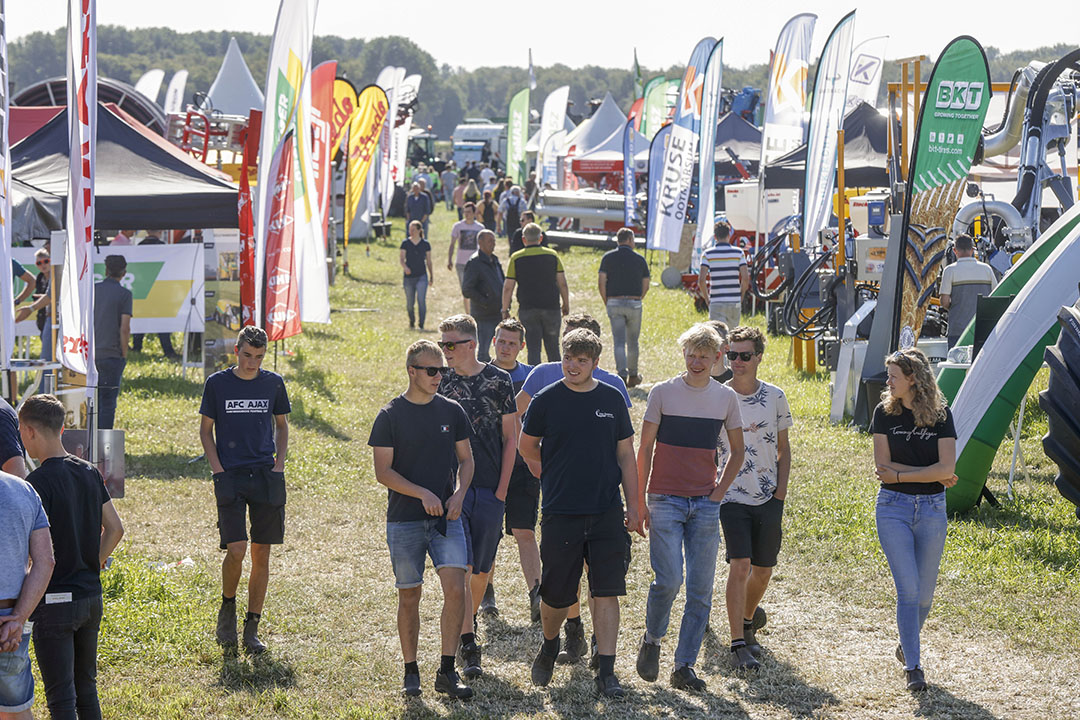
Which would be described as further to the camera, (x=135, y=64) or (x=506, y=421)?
(x=135, y=64)

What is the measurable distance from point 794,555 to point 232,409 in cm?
384

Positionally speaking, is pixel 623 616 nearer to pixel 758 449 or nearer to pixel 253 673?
pixel 758 449

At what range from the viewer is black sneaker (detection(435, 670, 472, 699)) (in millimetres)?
5555

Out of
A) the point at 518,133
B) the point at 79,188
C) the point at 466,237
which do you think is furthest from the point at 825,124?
the point at 518,133

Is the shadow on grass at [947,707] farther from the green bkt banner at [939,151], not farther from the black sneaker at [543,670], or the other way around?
the green bkt banner at [939,151]

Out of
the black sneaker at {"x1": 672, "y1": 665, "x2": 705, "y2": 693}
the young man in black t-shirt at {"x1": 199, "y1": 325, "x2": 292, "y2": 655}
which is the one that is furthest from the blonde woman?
the young man in black t-shirt at {"x1": 199, "y1": 325, "x2": 292, "y2": 655}

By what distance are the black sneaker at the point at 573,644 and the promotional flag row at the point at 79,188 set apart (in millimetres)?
3173

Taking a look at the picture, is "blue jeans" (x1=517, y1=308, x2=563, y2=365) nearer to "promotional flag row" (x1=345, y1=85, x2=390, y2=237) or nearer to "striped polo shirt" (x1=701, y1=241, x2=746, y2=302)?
"striped polo shirt" (x1=701, y1=241, x2=746, y2=302)

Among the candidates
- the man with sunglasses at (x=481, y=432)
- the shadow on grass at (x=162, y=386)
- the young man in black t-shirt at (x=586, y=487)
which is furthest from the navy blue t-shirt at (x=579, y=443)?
the shadow on grass at (x=162, y=386)

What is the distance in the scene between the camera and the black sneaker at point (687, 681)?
5.71m

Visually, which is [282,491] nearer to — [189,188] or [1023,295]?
[1023,295]

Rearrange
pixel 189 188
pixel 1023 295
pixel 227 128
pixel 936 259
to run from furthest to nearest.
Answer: pixel 227 128 → pixel 189 188 → pixel 936 259 → pixel 1023 295

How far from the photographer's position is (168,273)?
46.7ft

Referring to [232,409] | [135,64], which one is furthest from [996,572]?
[135,64]
